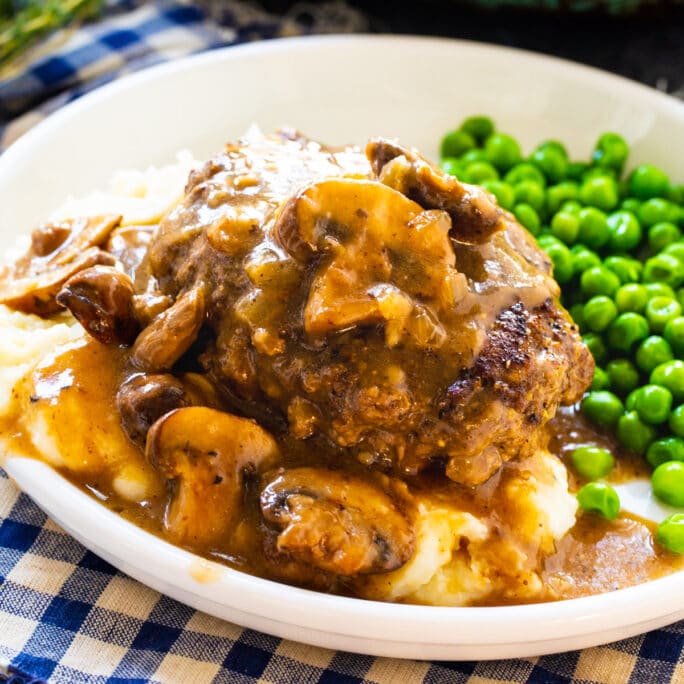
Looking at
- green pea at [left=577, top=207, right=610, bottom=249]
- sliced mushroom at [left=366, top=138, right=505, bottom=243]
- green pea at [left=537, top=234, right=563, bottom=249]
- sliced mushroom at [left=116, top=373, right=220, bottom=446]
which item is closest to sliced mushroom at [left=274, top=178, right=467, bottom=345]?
sliced mushroom at [left=366, top=138, right=505, bottom=243]

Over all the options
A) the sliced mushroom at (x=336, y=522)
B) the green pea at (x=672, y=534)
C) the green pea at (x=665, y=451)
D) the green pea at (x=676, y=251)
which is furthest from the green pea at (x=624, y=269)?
the sliced mushroom at (x=336, y=522)

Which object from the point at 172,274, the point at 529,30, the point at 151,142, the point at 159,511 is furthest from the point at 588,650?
the point at 529,30

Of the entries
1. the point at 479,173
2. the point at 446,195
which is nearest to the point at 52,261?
the point at 446,195

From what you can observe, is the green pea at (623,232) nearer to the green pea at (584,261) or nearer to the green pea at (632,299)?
the green pea at (584,261)

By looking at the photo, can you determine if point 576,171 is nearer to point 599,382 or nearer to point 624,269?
point 624,269

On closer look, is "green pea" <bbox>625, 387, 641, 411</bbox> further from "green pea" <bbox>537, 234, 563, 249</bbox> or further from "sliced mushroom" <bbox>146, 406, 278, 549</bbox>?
"sliced mushroom" <bbox>146, 406, 278, 549</bbox>

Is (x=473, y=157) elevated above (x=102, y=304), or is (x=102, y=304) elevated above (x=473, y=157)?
(x=102, y=304)
